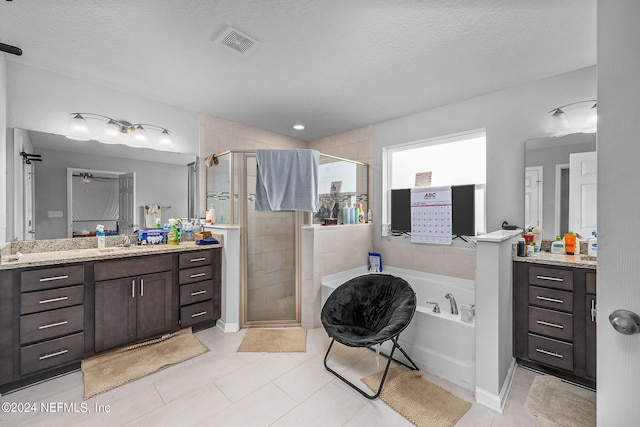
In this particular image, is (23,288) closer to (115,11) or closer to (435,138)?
(115,11)

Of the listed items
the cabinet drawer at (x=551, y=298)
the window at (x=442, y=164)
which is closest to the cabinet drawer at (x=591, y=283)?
the cabinet drawer at (x=551, y=298)

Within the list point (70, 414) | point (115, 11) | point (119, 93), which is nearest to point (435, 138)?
point (115, 11)

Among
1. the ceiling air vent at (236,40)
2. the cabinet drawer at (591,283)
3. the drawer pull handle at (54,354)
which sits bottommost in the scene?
the drawer pull handle at (54,354)

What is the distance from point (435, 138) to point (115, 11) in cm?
303

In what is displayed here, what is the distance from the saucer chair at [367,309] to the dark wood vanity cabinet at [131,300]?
153cm

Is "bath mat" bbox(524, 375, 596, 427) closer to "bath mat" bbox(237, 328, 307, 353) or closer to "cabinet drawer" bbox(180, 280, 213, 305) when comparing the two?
"bath mat" bbox(237, 328, 307, 353)

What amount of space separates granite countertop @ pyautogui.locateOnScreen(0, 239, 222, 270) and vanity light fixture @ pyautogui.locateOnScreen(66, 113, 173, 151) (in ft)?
3.59

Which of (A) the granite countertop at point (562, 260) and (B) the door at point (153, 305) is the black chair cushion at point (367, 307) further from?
(B) the door at point (153, 305)

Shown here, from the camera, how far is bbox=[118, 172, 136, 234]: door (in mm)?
2715

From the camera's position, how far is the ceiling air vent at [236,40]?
177 centimetres

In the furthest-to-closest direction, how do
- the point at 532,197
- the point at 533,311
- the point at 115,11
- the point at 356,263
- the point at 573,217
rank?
the point at 356,263, the point at 532,197, the point at 573,217, the point at 533,311, the point at 115,11

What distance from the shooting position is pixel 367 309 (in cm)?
228

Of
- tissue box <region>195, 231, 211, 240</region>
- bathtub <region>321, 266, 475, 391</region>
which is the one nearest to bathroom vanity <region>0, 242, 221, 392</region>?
tissue box <region>195, 231, 211, 240</region>

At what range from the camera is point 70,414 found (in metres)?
1.62
